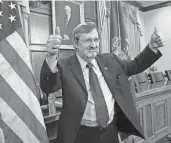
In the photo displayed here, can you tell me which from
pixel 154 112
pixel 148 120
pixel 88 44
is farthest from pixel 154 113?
pixel 88 44

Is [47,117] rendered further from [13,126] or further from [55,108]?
[13,126]

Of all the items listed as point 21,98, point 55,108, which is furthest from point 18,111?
point 55,108

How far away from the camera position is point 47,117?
7.08 feet

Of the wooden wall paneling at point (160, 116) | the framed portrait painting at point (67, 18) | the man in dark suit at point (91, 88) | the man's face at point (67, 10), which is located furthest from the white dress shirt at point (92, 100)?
the man's face at point (67, 10)

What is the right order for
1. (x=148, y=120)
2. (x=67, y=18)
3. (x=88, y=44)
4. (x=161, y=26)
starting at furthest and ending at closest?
1. (x=161, y=26)
2. (x=67, y=18)
3. (x=148, y=120)
4. (x=88, y=44)

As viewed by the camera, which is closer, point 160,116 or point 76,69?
point 76,69

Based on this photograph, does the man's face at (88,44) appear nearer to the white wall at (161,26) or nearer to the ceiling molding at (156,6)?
the white wall at (161,26)

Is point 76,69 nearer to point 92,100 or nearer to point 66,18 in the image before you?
point 92,100

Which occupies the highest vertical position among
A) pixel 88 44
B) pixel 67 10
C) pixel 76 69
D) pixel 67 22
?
pixel 67 10

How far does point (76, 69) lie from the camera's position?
162 cm

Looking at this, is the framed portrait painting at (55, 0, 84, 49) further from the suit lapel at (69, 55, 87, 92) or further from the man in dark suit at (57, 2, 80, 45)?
the suit lapel at (69, 55, 87, 92)

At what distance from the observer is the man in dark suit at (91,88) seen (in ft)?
4.98

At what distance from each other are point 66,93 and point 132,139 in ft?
7.07

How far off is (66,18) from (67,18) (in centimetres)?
2
